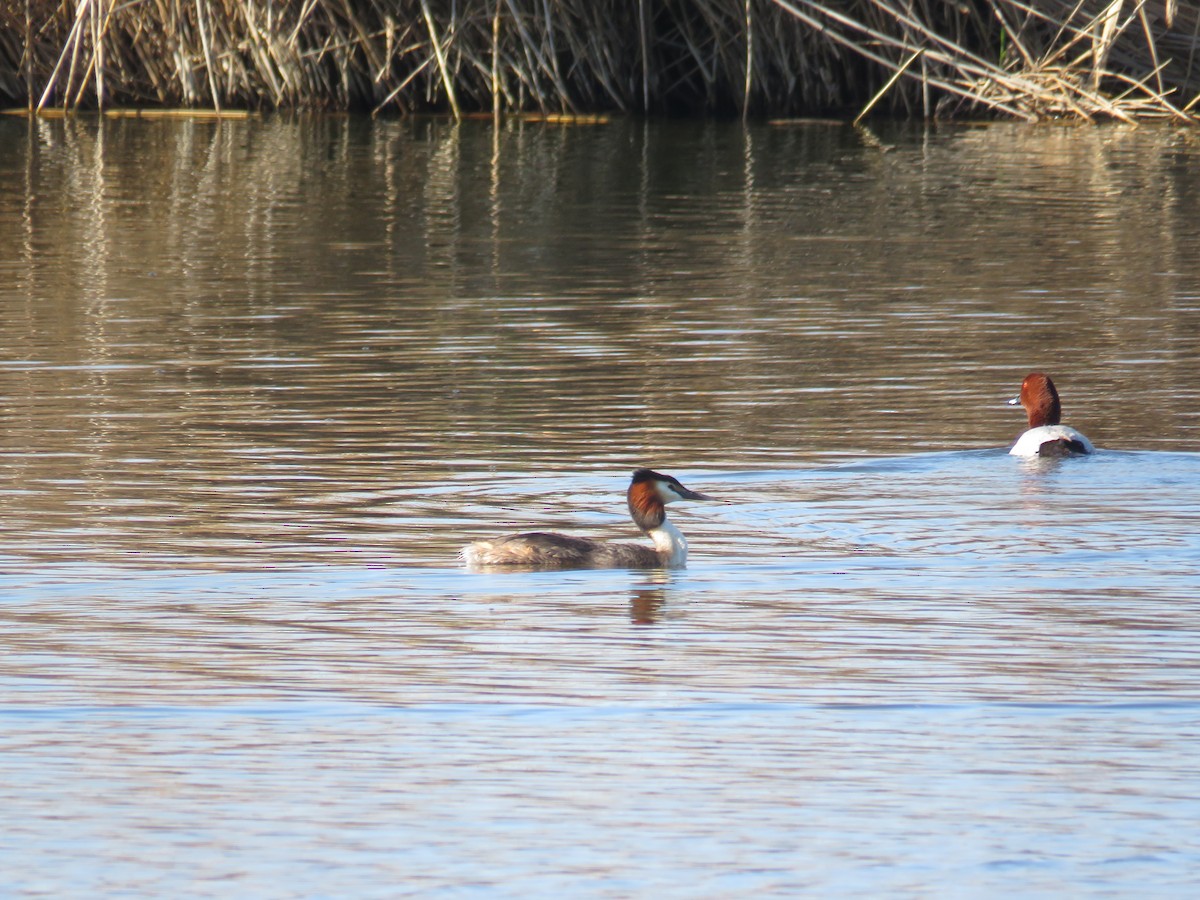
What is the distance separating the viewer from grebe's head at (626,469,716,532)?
7.43 m

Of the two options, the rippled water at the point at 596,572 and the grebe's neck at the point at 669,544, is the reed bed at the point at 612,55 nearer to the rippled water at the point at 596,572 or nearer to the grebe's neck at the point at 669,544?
the rippled water at the point at 596,572

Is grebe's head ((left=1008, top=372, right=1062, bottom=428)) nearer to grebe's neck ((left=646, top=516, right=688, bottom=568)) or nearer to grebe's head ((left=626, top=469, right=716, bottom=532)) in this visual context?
grebe's head ((left=626, top=469, right=716, bottom=532))

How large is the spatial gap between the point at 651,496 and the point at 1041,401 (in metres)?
2.55

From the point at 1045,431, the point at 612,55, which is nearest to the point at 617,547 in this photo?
the point at 1045,431

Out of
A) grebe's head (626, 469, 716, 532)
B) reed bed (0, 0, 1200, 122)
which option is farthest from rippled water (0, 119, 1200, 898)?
reed bed (0, 0, 1200, 122)

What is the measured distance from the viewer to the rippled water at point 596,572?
15.3ft

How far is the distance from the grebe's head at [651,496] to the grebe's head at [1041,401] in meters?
2.30

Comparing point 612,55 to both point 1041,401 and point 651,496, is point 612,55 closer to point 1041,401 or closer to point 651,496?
point 1041,401

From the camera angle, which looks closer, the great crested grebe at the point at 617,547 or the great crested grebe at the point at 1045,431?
the great crested grebe at the point at 617,547

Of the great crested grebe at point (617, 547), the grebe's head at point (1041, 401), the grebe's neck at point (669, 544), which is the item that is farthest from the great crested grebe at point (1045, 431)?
the grebe's neck at point (669, 544)

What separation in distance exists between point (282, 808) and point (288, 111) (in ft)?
83.0

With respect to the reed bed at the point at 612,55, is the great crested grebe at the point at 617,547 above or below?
below

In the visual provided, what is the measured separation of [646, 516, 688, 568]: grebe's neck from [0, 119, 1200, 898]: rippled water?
11 centimetres

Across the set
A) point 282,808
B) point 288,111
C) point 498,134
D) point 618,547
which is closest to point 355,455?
point 618,547
